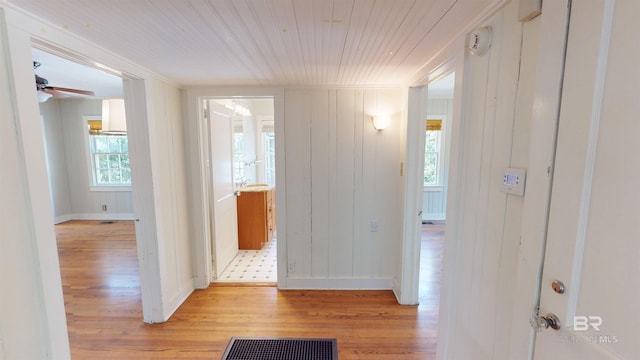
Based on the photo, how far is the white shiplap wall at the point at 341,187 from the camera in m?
2.63

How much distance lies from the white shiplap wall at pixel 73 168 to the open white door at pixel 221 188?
3397 millimetres

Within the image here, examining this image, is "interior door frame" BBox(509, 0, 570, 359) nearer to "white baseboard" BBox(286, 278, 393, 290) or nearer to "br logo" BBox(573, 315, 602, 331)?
"br logo" BBox(573, 315, 602, 331)

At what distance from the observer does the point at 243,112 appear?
468 cm

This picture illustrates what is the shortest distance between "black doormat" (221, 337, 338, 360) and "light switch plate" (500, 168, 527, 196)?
5.34 ft

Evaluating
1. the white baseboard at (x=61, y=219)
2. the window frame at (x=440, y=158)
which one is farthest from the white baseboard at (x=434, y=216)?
the white baseboard at (x=61, y=219)

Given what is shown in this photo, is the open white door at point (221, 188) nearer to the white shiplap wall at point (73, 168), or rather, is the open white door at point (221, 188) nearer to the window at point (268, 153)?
the window at point (268, 153)

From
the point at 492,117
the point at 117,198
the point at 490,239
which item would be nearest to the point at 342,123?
the point at 492,117

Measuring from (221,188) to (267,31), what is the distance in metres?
2.14

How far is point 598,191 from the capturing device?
0.70m

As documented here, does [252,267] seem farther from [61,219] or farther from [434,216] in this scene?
[61,219]

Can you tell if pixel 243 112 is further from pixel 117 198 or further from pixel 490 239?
pixel 490 239

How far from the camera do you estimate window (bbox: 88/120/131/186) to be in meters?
5.30

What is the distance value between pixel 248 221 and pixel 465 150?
10.4ft

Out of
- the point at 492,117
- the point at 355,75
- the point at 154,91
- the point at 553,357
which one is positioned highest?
the point at 355,75
